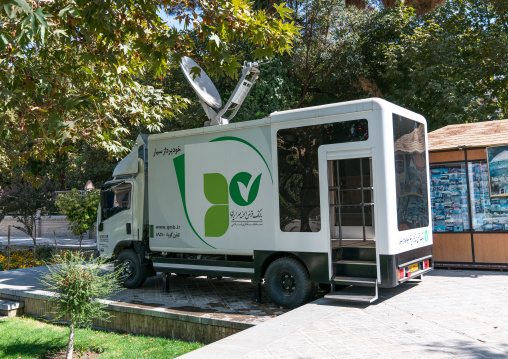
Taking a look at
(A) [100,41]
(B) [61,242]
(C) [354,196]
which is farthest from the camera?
(B) [61,242]

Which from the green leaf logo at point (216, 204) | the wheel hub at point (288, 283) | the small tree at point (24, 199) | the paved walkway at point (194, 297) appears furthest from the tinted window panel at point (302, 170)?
the small tree at point (24, 199)

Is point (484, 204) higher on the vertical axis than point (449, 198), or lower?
lower

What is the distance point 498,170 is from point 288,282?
199 inches

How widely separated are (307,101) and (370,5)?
5050 millimetres

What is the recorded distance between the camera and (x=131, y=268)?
9805 millimetres

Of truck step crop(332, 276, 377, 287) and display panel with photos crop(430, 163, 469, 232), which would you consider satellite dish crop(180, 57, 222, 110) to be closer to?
truck step crop(332, 276, 377, 287)

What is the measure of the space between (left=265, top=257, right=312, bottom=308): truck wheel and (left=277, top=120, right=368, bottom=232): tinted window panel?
588 mm

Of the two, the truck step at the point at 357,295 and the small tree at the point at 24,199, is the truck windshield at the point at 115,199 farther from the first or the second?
the small tree at the point at 24,199

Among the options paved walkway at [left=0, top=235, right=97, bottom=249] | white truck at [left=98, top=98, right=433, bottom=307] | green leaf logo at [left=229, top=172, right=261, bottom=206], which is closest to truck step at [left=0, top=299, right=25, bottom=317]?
white truck at [left=98, top=98, right=433, bottom=307]

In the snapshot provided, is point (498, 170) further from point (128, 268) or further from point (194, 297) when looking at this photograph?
point (128, 268)

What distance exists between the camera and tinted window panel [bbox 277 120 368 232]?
7.11 metres

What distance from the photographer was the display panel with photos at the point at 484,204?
9297mm

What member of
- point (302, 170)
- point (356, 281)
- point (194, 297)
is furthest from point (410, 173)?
point (194, 297)

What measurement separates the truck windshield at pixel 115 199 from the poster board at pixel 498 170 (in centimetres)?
755
